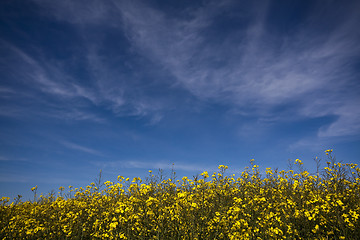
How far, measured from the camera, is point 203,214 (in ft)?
22.8

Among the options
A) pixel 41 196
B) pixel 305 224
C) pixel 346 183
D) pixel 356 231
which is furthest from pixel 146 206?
pixel 41 196

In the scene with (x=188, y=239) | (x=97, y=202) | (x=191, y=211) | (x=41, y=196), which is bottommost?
(x=188, y=239)

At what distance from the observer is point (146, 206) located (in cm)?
667

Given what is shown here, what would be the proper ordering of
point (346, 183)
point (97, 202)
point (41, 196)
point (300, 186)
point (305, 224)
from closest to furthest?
point (305, 224)
point (346, 183)
point (97, 202)
point (300, 186)
point (41, 196)

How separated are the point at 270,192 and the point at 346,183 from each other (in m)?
3.14

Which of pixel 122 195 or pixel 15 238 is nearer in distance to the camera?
pixel 15 238

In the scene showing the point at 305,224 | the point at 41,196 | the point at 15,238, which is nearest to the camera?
the point at 305,224

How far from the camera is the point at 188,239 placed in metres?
5.82

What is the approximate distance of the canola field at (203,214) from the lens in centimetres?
566

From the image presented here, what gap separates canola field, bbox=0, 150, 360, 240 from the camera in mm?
5664

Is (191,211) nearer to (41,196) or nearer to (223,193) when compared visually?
(223,193)

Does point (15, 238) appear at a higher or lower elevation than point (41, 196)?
lower

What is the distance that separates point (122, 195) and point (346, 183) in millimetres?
10108

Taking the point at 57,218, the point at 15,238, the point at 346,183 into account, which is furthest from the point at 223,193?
the point at 15,238
